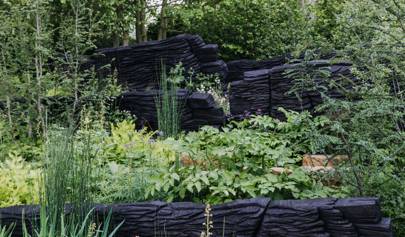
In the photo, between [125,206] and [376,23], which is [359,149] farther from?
[125,206]

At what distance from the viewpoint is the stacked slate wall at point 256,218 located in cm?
284

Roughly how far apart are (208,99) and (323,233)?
3.75m

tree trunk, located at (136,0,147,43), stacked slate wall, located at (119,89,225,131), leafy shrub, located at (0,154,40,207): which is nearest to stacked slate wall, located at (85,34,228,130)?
stacked slate wall, located at (119,89,225,131)

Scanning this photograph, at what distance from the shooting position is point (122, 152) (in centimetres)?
452

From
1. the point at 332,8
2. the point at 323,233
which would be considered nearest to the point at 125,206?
the point at 323,233

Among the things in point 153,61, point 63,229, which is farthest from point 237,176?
point 153,61

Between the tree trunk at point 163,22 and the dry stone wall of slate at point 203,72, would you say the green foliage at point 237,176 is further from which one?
the tree trunk at point 163,22

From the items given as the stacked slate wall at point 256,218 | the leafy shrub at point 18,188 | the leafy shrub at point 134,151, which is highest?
the leafy shrub at point 134,151

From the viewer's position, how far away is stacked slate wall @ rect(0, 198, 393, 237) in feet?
9.33

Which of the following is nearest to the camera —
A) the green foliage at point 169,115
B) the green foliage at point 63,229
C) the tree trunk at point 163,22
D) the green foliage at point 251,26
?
the green foliage at point 63,229

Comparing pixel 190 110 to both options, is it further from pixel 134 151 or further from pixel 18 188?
pixel 18 188

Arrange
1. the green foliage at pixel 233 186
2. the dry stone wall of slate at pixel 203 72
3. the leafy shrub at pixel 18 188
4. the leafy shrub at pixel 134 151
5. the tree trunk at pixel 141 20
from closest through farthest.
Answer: the green foliage at pixel 233 186
the leafy shrub at pixel 18 188
the leafy shrub at pixel 134 151
the dry stone wall of slate at pixel 203 72
the tree trunk at pixel 141 20

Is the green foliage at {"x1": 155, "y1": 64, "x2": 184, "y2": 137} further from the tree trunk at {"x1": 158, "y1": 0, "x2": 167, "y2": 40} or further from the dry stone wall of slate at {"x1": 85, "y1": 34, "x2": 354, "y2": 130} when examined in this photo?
the tree trunk at {"x1": 158, "y1": 0, "x2": 167, "y2": 40}

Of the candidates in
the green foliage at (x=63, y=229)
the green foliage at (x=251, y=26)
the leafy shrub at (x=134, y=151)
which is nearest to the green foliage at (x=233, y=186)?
the green foliage at (x=63, y=229)
